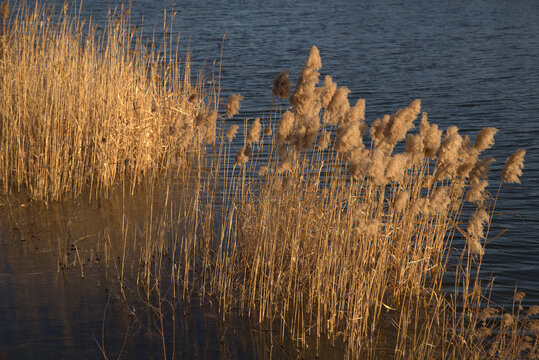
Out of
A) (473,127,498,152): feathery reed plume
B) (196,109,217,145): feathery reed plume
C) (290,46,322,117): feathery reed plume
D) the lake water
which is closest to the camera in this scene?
(473,127,498,152): feathery reed plume

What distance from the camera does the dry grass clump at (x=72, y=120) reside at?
662 centimetres

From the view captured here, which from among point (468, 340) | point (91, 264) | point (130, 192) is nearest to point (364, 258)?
point (468, 340)

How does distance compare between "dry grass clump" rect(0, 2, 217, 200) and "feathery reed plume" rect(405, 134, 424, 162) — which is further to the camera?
"dry grass clump" rect(0, 2, 217, 200)

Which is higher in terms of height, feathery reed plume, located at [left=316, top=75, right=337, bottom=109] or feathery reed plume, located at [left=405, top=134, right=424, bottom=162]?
feathery reed plume, located at [left=316, top=75, right=337, bottom=109]

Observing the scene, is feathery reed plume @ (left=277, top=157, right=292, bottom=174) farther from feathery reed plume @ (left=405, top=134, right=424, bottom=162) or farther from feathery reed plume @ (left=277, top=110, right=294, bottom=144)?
feathery reed plume @ (left=405, top=134, right=424, bottom=162)

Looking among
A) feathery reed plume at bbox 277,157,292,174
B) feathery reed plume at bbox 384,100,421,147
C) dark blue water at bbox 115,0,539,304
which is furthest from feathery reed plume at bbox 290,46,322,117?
dark blue water at bbox 115,0,539,304

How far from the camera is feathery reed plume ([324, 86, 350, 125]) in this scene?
4078 mm

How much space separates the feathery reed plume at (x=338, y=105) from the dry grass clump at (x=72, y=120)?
2437 millimetres

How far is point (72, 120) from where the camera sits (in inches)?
272

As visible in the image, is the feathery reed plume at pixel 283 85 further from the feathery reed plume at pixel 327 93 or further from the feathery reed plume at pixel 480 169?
the feathery reed plume at pixel 480 169

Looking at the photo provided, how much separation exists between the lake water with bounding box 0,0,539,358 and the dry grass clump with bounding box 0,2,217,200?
1.02m

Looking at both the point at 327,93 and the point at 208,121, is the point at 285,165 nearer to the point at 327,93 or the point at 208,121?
the point at 327,93

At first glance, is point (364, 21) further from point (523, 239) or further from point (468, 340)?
point (468, 340)

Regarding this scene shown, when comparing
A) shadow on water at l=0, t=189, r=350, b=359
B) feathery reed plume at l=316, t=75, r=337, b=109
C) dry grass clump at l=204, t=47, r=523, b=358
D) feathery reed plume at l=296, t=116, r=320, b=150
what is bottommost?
shadow on water at l=0, t=189, r=350, b=359
